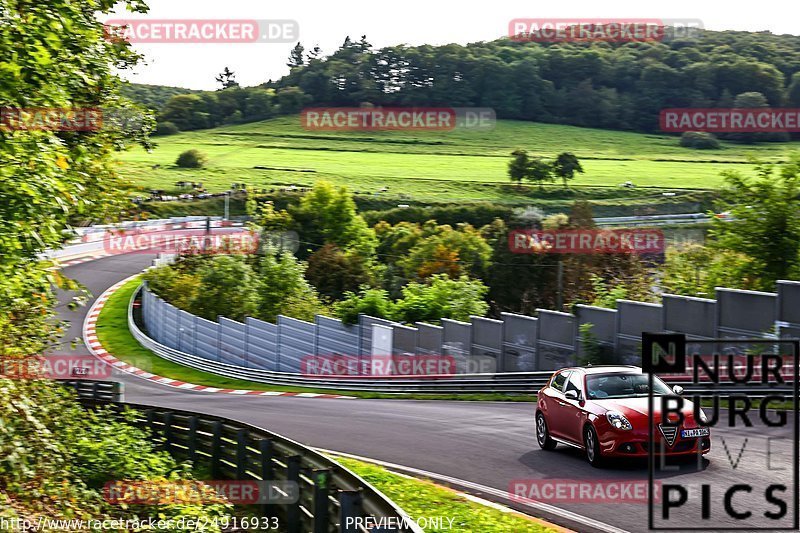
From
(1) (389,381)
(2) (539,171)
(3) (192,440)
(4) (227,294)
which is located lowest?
(1) (389,381)

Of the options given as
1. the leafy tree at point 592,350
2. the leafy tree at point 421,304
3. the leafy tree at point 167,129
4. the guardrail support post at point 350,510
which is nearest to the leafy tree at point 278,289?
the leafy tree at point 421,304

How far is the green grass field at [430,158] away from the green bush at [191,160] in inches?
62.1

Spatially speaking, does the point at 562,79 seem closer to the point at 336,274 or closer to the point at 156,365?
the point at 336,274

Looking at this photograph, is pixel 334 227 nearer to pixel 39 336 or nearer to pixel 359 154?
pixel 359 154


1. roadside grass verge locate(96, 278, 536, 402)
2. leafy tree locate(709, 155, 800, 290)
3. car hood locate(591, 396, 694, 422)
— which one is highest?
leafy tree locate(709, 155, 800, 290)

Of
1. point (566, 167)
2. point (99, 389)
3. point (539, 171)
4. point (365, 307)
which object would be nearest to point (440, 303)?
point (365, 307)

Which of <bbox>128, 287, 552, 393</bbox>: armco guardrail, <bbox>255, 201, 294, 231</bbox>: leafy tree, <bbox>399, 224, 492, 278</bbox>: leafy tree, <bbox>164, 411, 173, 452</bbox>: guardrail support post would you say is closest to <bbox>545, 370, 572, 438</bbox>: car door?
<bbox>164, 411, 173, 452</bbox>: guardrail support post

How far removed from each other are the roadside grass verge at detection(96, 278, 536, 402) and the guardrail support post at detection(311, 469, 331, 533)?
54.1 ft

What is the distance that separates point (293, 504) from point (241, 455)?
2.86m

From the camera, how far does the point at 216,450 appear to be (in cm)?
1563

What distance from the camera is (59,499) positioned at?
1282cm

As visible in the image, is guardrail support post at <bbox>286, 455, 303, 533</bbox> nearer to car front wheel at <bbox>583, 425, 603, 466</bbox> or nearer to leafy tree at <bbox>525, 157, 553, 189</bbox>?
car front wheel at <bbox>583, 425, 603, 466</bbox>

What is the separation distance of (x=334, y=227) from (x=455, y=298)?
5711cm

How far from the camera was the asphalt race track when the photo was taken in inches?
448
